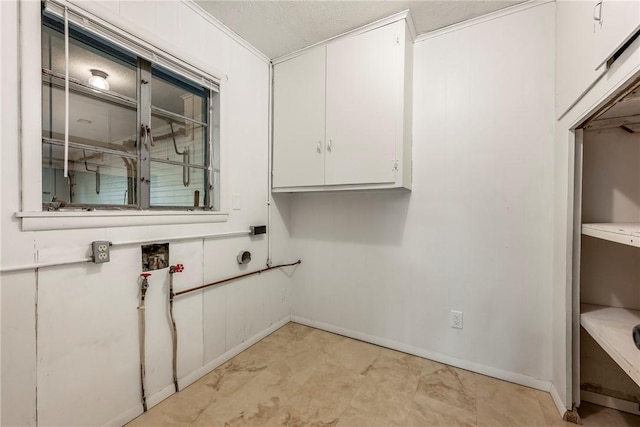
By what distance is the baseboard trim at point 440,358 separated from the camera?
5.59ft

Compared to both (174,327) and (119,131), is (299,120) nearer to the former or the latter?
(119,131)

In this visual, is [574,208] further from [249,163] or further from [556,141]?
[249,163]

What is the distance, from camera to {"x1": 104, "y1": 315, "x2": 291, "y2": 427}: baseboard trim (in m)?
1.40

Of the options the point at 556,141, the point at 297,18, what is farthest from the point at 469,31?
the point at 297,18

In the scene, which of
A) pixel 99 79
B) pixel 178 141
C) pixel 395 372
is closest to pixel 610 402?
pixel 395 372

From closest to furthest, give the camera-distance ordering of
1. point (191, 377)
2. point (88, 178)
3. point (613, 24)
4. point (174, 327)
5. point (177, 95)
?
point (613, 24)
point (88, 178)
point (174, 327)
point (191, 377)
point (177, 95)

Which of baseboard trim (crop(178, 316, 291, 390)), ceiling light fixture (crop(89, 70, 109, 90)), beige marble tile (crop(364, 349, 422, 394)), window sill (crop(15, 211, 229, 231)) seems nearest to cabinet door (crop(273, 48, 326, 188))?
window sill (crop(15, 211, 229, 231))

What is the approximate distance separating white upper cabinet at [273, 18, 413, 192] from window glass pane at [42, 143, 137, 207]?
1118 millimetres

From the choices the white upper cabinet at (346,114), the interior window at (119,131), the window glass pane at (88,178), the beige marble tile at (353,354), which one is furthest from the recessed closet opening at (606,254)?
the window glass pane at (88,178)

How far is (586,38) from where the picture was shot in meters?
1.18

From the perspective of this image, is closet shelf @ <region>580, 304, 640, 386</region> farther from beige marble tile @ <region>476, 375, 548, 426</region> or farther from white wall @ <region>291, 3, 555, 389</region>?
beige marble tile @ <region>476, 375, 548, 426</region>

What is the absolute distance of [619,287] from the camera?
1513 mm

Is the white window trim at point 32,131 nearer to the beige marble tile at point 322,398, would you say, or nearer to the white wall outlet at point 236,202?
the white wall outlet at point 236,202

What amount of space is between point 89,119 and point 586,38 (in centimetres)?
247
